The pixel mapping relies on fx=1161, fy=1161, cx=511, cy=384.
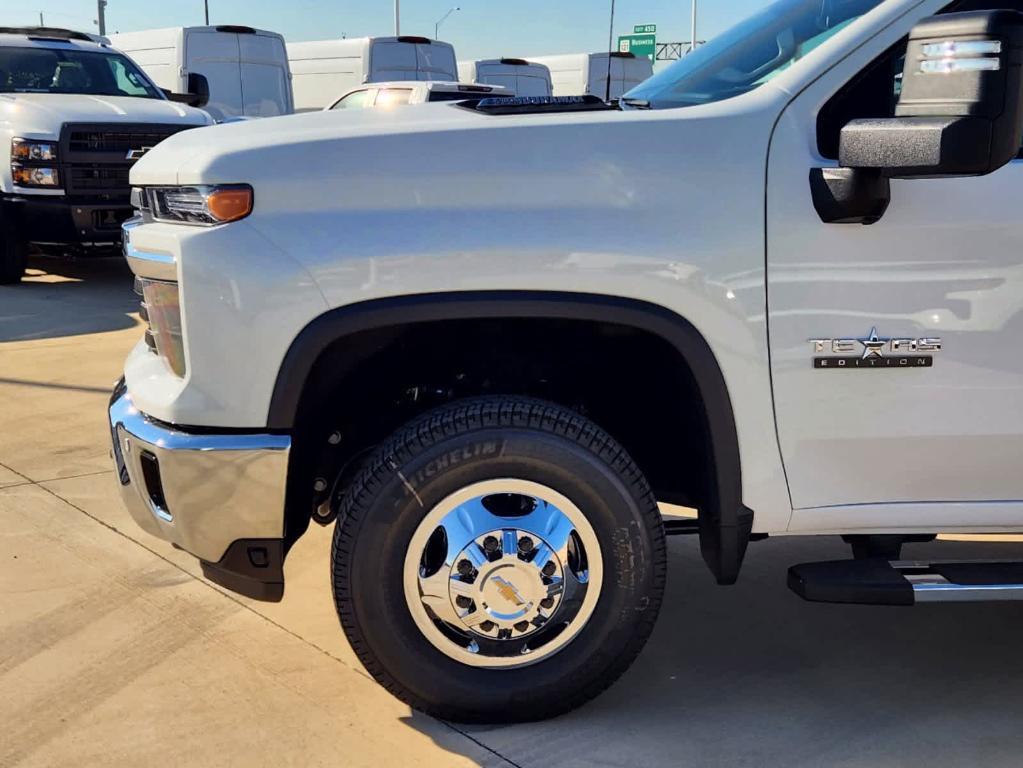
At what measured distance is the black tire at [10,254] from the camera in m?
10.0

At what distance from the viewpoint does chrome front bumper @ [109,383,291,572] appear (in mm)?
2721

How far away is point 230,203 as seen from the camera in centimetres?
266

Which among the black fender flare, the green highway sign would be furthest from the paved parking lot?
the green highway sign

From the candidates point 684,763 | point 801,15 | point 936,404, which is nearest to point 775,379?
point 936,404

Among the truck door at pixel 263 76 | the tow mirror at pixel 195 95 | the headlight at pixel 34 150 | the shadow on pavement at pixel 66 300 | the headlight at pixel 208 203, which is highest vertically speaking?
the truck door at pixel 263 76

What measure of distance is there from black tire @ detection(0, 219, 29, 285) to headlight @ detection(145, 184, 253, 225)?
7.96 meters

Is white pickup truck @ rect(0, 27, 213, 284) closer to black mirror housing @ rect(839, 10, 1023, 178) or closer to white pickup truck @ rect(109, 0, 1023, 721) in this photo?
white pickup truck @ rect(109, 0, 1023, 721)

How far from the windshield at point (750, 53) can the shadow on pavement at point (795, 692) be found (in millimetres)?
1564

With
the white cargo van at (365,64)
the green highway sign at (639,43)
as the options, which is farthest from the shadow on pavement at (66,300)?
the green highway sign at (639,43)

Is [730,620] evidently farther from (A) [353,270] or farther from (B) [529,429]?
(A) [353,270]

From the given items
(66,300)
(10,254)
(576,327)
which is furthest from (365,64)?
(576,327)

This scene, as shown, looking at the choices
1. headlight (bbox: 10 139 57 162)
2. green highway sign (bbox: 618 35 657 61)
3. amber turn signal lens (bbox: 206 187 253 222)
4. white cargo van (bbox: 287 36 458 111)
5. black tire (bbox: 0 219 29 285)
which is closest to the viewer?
amber turn signal lens (bbox: 206 187 253 222)

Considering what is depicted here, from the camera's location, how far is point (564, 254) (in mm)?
2652

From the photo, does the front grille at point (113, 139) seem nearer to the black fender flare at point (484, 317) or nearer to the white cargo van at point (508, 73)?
the black fender flare at point (484, 317)
